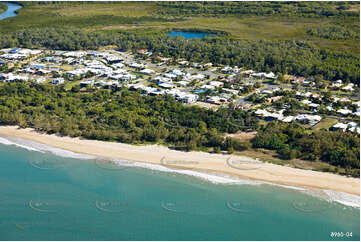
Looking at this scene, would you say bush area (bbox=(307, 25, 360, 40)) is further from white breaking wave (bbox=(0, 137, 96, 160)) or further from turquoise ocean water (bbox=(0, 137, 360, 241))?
white breaking wave (bbox=(0, 137, 96, 160))

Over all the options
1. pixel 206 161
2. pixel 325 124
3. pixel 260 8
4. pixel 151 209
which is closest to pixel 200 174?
pixel 206 161

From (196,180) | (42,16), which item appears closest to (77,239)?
(196,180)

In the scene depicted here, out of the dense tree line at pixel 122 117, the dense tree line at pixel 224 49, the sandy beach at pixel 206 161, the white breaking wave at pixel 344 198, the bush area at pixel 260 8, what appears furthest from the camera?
the bush area at pixel 260 8

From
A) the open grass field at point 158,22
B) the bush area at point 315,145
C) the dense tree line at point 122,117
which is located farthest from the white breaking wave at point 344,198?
the open grass field at point 158,22

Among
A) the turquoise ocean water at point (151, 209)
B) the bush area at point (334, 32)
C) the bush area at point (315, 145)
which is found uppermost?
the bush area at point (334, 32)

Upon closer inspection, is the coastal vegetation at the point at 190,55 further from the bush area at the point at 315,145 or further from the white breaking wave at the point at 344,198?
the white breaking wave at the point at 344,198

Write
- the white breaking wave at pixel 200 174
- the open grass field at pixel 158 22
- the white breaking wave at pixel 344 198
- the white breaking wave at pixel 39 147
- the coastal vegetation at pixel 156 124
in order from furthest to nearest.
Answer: the open grass field at pixel 158 22, the white breaking wave at pixel 39 147, the coastal vegetation at pixel 156 124, the white breaking wave at pixel 200 174, the white breaking wave at pixel 344 198

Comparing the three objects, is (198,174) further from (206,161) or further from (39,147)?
(39,147)

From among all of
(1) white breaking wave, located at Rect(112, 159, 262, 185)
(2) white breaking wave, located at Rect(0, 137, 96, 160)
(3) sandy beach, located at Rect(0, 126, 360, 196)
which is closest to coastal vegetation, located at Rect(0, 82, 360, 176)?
(3) sandy beach, located at Rect(0, 126, 360, 196)
